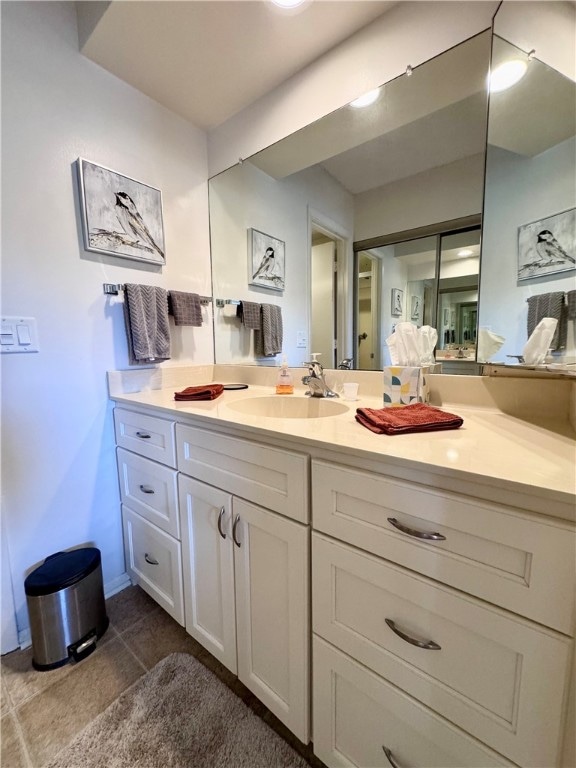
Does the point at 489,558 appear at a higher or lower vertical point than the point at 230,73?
lower

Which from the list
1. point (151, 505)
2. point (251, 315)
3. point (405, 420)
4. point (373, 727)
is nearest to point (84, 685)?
point (151, 505)

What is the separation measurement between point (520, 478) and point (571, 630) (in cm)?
22

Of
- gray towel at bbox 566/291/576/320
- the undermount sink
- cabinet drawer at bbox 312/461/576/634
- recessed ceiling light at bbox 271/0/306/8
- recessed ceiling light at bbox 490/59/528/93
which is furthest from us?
the undermount sink

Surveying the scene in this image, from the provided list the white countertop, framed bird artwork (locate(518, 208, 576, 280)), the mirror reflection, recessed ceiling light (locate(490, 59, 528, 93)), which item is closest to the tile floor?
the white countertop

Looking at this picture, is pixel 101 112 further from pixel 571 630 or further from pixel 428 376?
pixel 571 630

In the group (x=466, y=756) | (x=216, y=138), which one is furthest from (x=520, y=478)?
(x=216, y=138)

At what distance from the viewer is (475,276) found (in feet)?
3.51

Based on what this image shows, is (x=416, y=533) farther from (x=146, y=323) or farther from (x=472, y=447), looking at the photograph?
(x=146, y=323)

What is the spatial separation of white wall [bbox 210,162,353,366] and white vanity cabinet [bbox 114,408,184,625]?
685 mm

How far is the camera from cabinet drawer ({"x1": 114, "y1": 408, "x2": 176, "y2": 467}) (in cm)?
109

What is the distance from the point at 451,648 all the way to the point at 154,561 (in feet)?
3.60

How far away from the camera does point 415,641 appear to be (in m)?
0.60

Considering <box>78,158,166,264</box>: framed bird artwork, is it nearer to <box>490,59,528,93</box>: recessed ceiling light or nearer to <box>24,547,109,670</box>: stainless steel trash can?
<box>24,547,109,670</box>: stainless steel trash can

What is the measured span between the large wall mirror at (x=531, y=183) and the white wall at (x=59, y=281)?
1.38 metres
